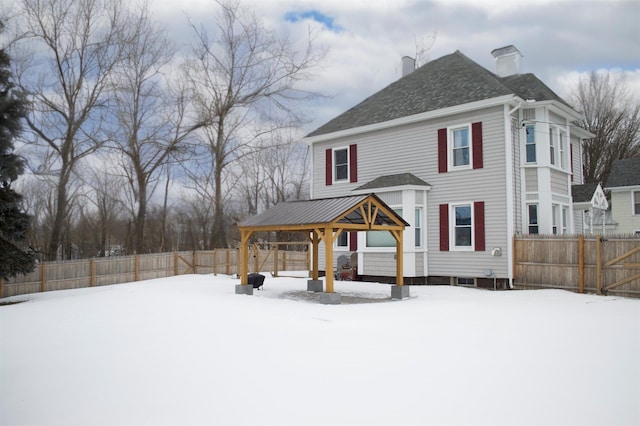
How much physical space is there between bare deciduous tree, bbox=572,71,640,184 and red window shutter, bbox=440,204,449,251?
2391 cm

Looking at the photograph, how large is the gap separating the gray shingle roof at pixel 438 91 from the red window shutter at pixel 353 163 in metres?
0.92

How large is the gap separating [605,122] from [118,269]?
34314mm

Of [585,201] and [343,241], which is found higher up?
[585,201]

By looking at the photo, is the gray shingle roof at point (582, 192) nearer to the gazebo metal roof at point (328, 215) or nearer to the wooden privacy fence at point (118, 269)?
the gazebo metal roof at point (328, 215)

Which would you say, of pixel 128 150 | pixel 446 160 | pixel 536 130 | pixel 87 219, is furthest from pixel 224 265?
pixel 87 219

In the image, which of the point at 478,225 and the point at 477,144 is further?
the point at 477,144

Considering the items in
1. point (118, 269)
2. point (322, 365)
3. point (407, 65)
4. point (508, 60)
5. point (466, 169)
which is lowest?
point (322, 365)

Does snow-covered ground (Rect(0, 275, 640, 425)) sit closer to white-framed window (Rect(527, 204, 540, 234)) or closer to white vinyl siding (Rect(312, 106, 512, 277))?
white vinyl siding (Rect(312, 106, 512, 277))

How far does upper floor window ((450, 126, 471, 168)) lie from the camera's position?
16.6 metres

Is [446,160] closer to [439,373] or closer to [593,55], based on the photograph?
[593,55]

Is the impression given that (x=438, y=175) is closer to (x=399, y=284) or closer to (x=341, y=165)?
(x=341, y=165)

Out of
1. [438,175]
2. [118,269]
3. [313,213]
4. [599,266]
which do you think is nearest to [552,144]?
[438,175]

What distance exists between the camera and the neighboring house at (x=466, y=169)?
51.6 feet

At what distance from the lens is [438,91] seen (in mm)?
18250
